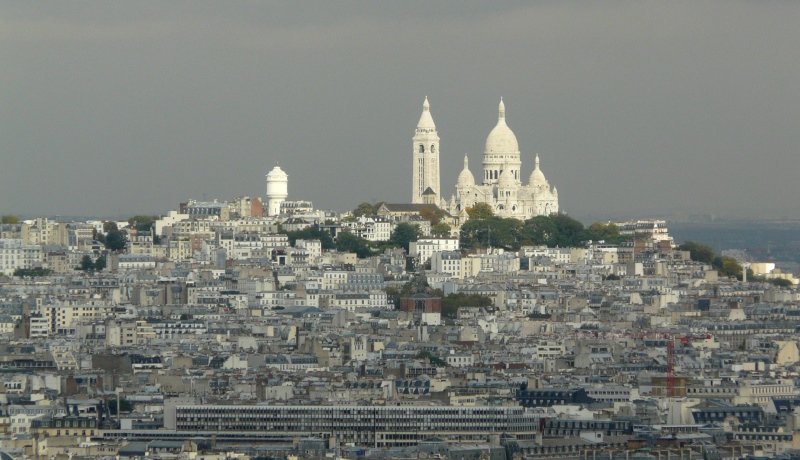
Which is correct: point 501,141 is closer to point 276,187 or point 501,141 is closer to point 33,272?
point 276,187

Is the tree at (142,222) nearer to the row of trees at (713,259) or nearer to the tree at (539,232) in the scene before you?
the tree at (539,232)

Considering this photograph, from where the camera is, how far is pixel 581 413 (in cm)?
5853

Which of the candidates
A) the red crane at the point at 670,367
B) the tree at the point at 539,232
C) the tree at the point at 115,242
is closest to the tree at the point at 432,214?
the tree at the point at 539,232

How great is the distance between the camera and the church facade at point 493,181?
127938mm

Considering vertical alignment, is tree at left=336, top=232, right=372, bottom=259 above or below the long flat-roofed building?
above

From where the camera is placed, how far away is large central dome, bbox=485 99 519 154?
132625 millimetres

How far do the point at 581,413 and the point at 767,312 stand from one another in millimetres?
34680

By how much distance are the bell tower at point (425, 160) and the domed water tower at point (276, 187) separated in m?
4.99

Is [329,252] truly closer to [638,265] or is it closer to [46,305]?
[638,265]

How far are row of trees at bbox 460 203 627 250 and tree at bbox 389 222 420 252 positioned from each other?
1685 millimetres

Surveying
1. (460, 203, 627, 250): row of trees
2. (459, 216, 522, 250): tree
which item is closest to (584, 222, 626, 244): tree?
(460, 203, 627, 250): row of trees

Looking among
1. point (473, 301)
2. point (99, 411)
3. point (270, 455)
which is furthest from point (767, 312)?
point (270, 455)

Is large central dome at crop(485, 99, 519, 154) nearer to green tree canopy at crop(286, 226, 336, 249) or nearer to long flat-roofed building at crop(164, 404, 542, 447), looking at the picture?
green tree canopy at crop(286, 226, 336, 249)

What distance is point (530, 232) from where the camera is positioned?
119 m
